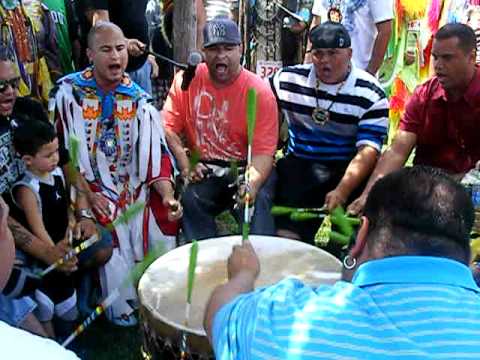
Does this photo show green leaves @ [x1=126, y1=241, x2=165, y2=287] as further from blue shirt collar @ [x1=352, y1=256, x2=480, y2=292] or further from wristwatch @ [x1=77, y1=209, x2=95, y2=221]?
blue shirt collar @ [x1=352, y1=256, x2=480, y2=292]

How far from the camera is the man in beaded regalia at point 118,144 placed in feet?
11.5

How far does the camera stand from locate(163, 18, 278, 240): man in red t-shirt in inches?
148

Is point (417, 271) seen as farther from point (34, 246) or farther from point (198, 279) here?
point (34, 246)

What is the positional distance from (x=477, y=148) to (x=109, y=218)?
2040 mm

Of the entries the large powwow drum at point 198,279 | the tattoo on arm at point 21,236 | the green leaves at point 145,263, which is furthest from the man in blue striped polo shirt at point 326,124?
the tattoo on arm at point 21,236

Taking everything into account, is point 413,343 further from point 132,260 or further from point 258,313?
point 132,260

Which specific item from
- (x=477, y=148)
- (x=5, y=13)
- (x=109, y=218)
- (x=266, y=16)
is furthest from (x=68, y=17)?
(x=477, y=148)

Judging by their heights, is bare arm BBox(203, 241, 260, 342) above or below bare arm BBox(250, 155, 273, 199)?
above

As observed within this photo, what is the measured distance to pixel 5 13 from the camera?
13.3 ft

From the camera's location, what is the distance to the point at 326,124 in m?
3.81

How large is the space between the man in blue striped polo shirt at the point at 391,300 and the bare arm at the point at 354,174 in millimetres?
1943

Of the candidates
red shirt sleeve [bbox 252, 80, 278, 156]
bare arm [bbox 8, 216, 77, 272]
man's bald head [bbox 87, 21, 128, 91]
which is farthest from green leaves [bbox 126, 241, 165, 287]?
man's bald head [bbox 87, 21, 128, 91]

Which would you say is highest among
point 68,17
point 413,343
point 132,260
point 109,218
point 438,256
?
point 68,17

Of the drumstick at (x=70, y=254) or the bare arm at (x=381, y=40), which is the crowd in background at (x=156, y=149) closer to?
the drumstick at (x=70, y=254)
